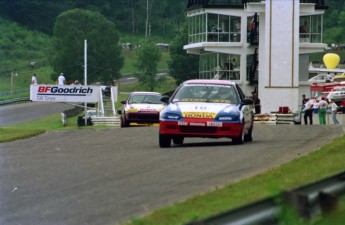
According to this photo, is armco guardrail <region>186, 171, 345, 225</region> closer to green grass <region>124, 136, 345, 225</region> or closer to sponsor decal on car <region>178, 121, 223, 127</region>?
green grass <region>124, 136, 345, 225</region>

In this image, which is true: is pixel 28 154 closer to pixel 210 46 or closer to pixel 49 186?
pixel 49 186

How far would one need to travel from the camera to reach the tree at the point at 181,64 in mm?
105000

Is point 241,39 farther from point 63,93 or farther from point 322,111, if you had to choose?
point 322,111

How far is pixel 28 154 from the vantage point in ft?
70.2

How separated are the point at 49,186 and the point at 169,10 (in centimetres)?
14148

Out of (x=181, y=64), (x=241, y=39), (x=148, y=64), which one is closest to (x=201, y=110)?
(x=241, y=39)

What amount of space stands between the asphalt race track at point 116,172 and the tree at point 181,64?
3097 inches

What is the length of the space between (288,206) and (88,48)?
96503 mm

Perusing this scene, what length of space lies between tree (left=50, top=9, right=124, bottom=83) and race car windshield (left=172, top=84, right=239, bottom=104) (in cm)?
7899

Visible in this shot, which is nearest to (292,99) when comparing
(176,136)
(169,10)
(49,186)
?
(176,136)

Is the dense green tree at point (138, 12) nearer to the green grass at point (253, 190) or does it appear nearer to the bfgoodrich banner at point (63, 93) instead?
the bfgoodrich banner at point (63, 93)

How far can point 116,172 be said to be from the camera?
1633cm

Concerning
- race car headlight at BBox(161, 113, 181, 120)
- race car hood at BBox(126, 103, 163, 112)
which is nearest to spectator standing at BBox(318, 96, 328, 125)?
race car hood at BBox(126, 103, 163, 112)

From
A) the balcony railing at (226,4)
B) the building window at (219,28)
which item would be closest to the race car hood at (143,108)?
the balcony railing at (226,4)
